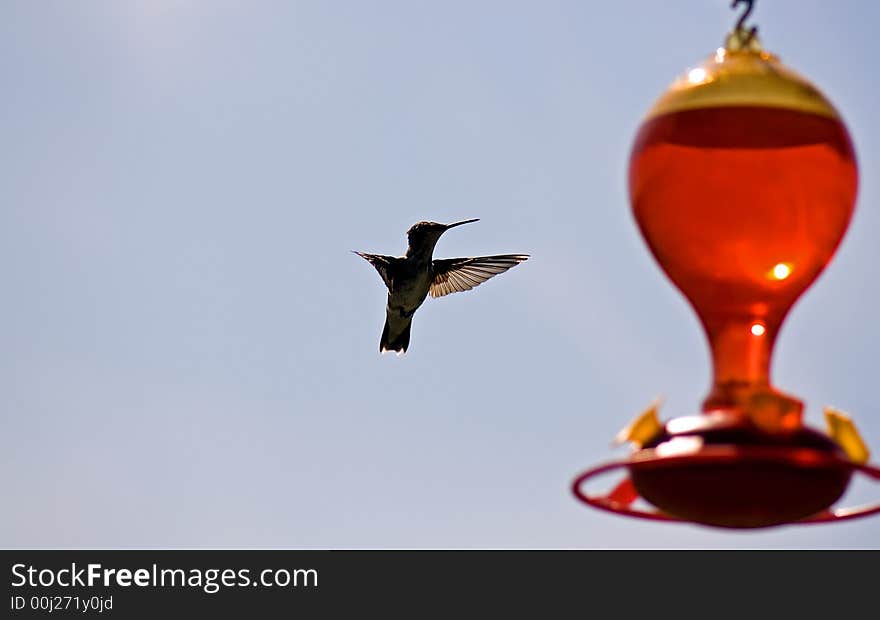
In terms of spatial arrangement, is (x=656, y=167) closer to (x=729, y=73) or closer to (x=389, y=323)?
(x=729, y=73)

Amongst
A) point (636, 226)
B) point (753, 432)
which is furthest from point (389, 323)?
point (753, 432)

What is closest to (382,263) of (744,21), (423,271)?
(423,271)

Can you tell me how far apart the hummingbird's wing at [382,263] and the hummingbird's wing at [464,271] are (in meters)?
0.43

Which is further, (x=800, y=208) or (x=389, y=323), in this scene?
(x=389, y=323)

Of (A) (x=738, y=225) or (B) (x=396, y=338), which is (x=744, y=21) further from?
(B) (x=396, y=338)

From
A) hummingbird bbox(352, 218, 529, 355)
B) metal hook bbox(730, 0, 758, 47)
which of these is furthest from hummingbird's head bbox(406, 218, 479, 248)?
metal hook bbox(730, 0, 758, 47)

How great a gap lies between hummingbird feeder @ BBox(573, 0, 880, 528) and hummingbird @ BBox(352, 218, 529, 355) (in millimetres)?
6059

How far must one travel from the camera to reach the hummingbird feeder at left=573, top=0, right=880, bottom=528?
3.45 m

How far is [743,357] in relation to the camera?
3875 mm

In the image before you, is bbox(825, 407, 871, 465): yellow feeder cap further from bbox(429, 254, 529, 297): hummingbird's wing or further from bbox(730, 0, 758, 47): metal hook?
bbox(429, 254, 529, 297): hummingbird's wing

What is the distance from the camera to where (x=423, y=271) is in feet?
34.8

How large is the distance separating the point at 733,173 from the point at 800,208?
21 cm

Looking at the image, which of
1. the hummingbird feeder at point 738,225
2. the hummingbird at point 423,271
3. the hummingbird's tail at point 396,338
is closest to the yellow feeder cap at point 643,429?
the hummingbird feeder at point 738,225

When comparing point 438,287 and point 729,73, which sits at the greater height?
point 438,287
